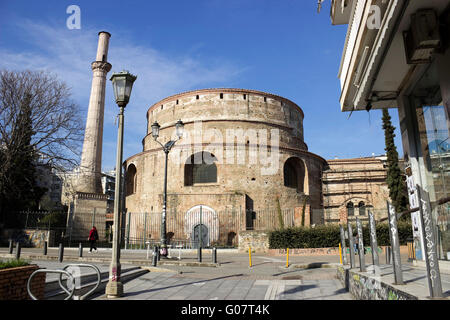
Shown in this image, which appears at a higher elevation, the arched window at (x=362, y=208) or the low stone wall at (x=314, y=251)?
the arched window at (x=362, y=208)

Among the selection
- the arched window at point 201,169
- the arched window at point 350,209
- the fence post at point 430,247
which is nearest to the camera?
the fence post at point 430,247

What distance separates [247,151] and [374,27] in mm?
22191

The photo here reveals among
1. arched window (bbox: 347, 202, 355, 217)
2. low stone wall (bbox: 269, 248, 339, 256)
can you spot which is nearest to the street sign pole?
low stone wall (bbox: 269, 248, 339, 256)

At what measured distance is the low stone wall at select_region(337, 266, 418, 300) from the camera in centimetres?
305

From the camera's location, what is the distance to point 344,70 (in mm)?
6633

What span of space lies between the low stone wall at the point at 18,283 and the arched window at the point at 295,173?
968 inches

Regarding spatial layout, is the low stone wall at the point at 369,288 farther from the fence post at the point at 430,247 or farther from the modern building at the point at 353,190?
the modern building at the point at 353,190

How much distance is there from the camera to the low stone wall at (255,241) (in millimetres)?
19031

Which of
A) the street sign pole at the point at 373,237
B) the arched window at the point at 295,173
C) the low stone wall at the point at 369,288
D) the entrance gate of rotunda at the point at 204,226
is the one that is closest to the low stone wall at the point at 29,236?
the entrance gate of rotunda at the point at 204,226

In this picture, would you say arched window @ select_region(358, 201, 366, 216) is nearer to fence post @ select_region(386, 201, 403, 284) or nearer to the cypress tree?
the cypress tree

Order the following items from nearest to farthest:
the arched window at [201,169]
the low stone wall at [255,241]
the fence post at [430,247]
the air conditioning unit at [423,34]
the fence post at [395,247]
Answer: the fence post at [430,247]
the fence post at [395,247]
the air conditioning unit at [423,34]
the low stone wall at [255,241]
the arched window at [201,169]

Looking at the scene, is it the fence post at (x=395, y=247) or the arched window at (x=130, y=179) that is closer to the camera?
the fence post at (x=395, y=247)

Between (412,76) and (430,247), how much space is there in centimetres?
425

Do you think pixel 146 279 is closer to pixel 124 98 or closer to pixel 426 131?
pixel 124 98
